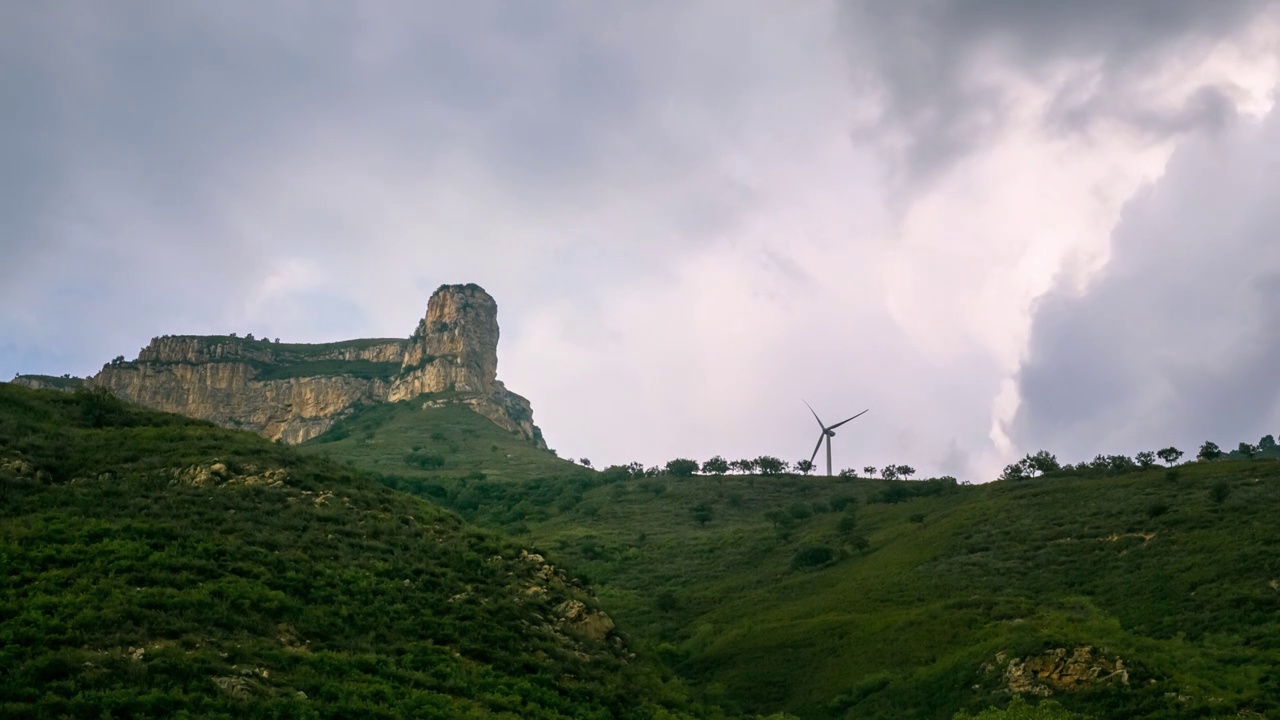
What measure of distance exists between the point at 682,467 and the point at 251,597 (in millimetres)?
122653

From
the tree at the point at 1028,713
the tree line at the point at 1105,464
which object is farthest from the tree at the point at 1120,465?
the tree at the point at 1028,713

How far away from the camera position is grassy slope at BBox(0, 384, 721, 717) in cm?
2595

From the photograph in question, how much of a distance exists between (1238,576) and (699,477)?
94.0m

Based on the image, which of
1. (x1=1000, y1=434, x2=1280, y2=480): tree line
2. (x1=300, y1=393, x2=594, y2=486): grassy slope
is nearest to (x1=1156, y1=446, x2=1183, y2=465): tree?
(x1=1000, y1=434, x2=1280, y2=480): tree line

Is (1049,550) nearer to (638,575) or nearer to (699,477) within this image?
(638,575)

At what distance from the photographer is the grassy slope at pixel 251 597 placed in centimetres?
2595

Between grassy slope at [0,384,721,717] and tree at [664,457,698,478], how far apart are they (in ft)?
328

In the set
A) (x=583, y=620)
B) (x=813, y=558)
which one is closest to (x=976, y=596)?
(x=813, y=558)

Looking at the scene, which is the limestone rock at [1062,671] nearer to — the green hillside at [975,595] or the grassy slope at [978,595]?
the green hillside at [975,595]

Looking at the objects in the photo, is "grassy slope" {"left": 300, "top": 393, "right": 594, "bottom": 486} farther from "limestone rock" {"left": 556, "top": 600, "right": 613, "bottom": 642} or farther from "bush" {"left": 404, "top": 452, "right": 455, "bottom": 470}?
"limestone rock" {"left": 556, "top": 600, "right": 613, "bottom": 642}

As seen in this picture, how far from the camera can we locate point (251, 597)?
109ft

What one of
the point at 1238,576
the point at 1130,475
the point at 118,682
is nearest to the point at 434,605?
the point at 118,682

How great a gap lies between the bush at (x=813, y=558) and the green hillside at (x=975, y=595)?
258 mm

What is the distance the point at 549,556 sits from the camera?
51.6 metres
